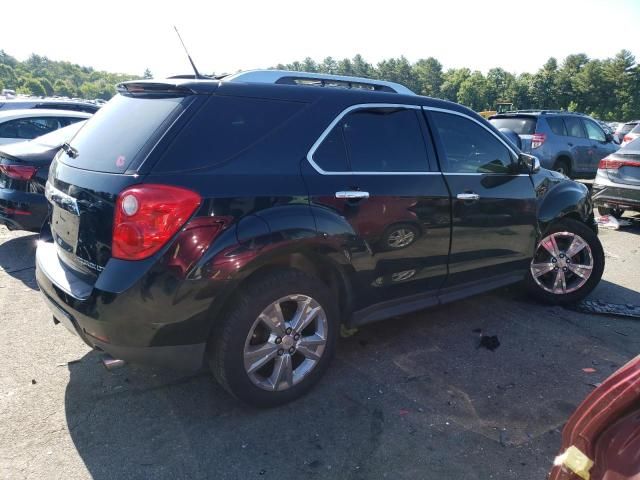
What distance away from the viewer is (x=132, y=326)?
2.45 metres

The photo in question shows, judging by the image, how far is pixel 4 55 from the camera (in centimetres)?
17288

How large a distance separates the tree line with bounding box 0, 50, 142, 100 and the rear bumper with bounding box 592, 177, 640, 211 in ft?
340

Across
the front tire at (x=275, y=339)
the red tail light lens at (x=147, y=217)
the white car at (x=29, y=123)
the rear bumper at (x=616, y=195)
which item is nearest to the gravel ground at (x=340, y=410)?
the front tire at (x=275, y=339)

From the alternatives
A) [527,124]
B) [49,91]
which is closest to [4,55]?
[49,91]

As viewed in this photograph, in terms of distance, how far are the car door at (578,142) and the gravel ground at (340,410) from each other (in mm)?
8593

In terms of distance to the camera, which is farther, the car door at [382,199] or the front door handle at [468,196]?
the front door handle at [468,196]

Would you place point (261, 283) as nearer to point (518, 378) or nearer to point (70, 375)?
point (70, 375)

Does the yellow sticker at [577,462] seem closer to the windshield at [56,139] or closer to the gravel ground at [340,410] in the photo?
the gravel ground at [340,410]

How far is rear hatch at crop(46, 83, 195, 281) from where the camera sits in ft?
8.25

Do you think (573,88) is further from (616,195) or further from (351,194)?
(351,194)

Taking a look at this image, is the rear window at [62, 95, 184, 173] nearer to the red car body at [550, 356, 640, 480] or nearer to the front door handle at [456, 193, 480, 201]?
the front door handle at [456, 193, 480, 201]

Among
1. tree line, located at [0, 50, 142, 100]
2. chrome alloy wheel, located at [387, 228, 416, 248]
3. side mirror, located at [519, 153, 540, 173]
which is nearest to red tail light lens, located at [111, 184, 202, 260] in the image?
chrome alloy wheel, located at [387, 228, 416, 248]

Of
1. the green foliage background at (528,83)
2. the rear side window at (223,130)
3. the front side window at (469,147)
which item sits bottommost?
the green foliage background at (528,83)

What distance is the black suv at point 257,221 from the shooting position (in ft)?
8.03
